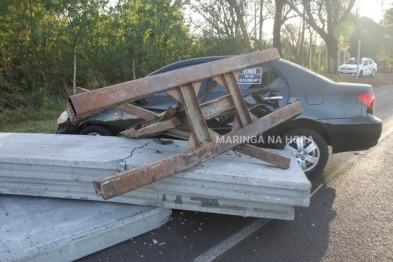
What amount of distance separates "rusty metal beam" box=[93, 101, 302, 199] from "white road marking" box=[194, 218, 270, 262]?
73 centimetres

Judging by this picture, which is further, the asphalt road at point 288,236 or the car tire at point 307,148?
the car tire at point 307,148

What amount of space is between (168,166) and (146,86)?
70cm

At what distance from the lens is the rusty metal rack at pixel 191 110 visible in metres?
2.37

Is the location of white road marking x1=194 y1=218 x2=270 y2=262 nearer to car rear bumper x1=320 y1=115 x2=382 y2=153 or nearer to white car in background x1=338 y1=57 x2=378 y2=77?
car rear bumper x1=320 y1=115 x2=382 y2=153

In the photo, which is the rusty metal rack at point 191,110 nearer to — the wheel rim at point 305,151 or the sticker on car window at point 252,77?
the wheel rim at point 305,151

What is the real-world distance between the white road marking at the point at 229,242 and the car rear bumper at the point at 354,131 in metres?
1.72

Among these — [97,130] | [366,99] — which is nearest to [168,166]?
[97,130]

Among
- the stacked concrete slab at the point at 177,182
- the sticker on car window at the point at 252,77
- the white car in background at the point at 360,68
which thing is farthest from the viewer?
the white car in background at the point at 360,68

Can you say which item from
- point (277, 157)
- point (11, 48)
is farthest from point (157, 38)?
point (277, 157)

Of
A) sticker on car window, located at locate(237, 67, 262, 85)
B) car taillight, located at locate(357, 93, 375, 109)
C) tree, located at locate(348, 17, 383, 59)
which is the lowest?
car taillight, located at locate(357, 93, 375, 109)

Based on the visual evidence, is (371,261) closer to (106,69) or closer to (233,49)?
(106,69)

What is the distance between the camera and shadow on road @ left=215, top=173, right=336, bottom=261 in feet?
8.83

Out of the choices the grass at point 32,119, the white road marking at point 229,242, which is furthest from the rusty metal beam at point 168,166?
the grass at point 32,119

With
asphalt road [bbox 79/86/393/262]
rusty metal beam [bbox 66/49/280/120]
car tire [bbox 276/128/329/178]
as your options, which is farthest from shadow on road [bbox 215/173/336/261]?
rusty metal beam [bbox 66/49/280/120]
